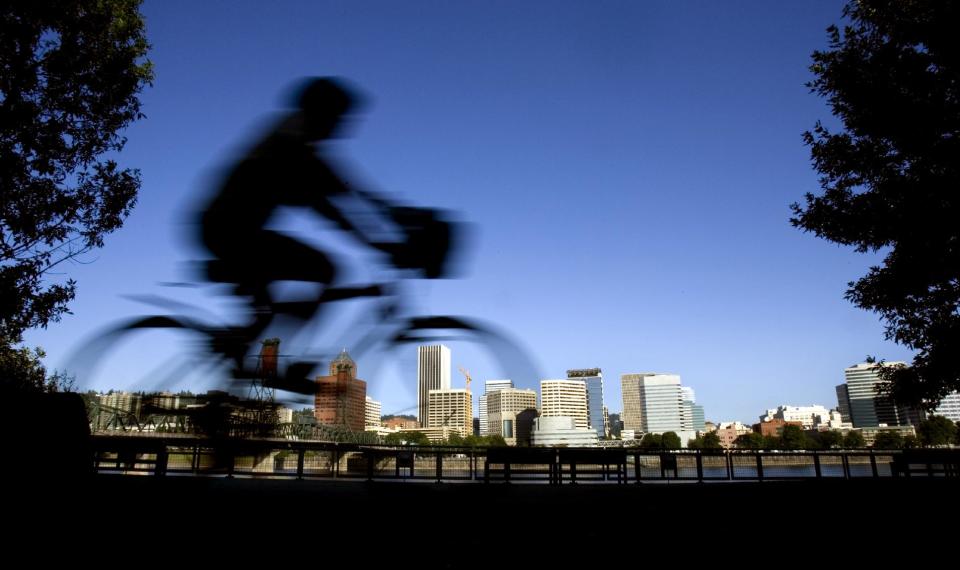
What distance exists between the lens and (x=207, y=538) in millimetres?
2816

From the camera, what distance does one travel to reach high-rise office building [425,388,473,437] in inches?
75.0

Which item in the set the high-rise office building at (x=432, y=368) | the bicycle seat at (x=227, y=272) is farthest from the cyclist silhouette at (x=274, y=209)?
the high-rise office building at (x=432, y=368)

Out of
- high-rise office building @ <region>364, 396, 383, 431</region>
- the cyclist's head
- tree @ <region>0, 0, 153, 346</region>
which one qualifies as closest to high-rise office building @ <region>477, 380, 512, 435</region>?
high-rise office building @ <region>364, 396, 383, 431</region>

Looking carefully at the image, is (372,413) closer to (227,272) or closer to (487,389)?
(487,389)

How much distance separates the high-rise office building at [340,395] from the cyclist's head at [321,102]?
0.71m

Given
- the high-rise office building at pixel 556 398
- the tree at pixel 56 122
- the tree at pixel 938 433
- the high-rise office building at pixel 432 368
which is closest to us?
the high-rise office building at pixel 432 368

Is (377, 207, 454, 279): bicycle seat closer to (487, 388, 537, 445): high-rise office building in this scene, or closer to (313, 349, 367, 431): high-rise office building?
(313, 349, 367, 431): high-rise office building

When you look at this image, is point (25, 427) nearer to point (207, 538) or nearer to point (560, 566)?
point (207, 538)

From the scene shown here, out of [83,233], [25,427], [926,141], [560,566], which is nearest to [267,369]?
[25,427]

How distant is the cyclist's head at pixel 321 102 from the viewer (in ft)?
5.19

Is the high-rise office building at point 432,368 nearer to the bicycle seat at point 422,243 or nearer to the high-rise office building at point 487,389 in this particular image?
the high-rise office building at point 487,389

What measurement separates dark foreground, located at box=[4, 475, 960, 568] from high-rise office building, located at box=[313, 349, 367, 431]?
0.67 m

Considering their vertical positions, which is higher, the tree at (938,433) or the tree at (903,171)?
the tree at (903,171)

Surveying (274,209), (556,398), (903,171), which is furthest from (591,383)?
(903,171)
